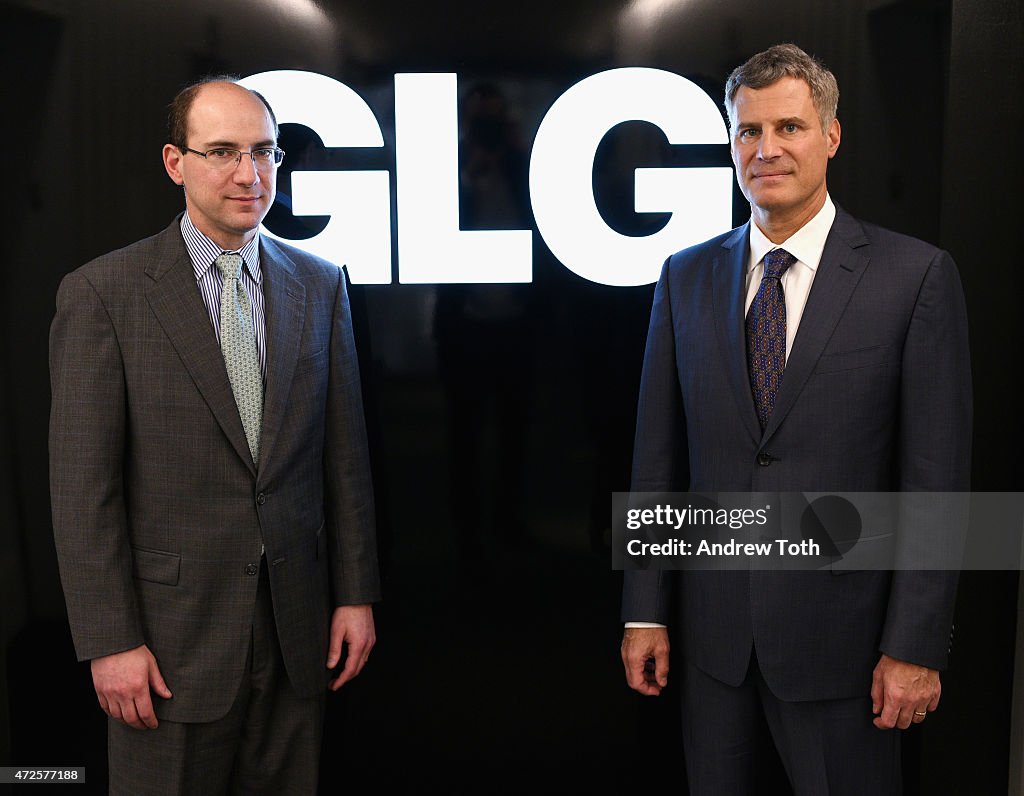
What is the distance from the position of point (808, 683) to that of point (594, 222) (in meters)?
1.44

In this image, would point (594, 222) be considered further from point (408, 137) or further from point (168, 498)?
point (168, 498)

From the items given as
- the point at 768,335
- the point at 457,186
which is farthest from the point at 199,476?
the point at 768,335

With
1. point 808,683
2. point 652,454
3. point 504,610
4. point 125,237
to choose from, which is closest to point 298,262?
point 125,237

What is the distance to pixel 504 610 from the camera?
2893 mm

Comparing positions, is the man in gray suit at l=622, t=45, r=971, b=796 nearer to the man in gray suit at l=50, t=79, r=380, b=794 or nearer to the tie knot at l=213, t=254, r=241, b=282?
the man in gray suit at l=50, t=79, r=380, b=794

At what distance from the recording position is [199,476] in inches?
80.0

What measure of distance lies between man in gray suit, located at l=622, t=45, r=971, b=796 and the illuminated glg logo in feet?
1.76

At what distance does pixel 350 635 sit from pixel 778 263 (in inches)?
55.7

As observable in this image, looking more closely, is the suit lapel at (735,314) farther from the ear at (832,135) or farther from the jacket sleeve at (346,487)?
the jacket sleeve at (346,487)

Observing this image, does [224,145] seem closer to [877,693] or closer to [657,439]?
[657,439]

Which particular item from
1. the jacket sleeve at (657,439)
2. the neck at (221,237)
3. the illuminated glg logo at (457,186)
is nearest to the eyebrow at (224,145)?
the neck at (221,237)

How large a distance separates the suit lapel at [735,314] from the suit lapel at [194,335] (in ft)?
3.70

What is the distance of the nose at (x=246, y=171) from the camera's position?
2055 mm

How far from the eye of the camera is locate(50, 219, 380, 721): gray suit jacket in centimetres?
197
